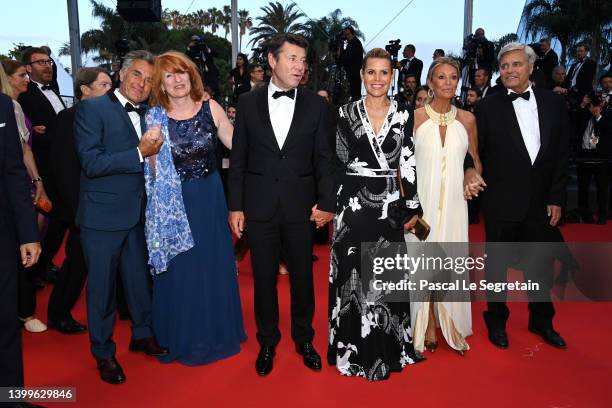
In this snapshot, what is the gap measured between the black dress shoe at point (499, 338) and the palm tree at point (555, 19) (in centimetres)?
1565

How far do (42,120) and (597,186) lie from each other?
7891 millimetres

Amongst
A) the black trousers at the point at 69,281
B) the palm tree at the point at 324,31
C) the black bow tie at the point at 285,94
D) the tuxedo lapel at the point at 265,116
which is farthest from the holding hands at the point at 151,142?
the palm tree at the point at 324,31

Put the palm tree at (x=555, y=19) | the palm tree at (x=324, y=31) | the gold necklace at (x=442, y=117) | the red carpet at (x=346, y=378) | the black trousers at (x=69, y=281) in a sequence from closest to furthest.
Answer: the red carpet at (x=346, y=378) → the gold necklace at (x=442, y=117) → the black trousers at (x=69, y=281) → the palm tree at (x=555, y=19) → the palm tree at (x=324, y=31)

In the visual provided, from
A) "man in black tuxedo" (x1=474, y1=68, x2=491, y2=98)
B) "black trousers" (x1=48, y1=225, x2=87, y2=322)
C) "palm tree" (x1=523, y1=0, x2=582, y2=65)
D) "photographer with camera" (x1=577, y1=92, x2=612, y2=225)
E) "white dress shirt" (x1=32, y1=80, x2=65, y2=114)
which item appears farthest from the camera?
"palm tree" (x1=523, y1=0, x2=582, y2=65)

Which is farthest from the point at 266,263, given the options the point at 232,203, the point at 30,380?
the point at 30,380

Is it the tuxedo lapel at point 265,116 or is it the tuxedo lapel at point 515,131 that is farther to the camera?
the tuxedo lapel at point 515,131

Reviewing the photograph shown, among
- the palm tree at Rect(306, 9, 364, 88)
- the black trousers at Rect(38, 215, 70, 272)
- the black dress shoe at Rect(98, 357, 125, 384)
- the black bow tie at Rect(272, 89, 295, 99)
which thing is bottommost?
the black dress shoe at Rect(98, 357, 125, 384)

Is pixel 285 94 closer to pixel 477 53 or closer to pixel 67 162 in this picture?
pixel 67 162

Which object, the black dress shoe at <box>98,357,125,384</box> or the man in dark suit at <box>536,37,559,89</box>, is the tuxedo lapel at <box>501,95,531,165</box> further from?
the man in dark suit at <box>536,37,559,89</box>

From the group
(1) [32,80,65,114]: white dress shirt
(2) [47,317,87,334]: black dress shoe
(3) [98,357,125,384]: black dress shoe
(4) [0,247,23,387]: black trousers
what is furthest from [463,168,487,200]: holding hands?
(1) [32,80,65,114]: white dress shirt

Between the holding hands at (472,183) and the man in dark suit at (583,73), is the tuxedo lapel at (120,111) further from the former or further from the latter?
the man in dark suit at (583,73)

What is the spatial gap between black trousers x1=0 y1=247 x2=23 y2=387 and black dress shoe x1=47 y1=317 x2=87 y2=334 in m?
1.47

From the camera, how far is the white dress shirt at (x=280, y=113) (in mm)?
3211

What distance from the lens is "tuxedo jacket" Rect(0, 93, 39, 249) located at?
2465mm
